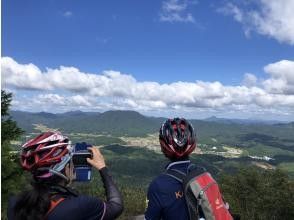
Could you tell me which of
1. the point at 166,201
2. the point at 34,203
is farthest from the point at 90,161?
the point at 166,201

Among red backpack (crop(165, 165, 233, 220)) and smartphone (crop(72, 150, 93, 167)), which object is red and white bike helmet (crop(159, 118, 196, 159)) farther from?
smartphone (crop(72, 150, 93, 167))

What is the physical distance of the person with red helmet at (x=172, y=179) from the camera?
17.0 ft

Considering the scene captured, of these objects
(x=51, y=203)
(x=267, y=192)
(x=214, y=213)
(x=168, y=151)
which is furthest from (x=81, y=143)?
(x=267, y=192)

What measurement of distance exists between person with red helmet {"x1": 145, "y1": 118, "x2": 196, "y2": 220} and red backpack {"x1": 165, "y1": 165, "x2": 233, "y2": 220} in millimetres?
91

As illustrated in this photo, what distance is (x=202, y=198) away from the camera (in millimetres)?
5121

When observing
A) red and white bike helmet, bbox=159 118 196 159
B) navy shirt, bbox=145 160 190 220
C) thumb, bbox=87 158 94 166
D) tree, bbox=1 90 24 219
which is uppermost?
red and white bike helmet, bbox=159 118 196 159

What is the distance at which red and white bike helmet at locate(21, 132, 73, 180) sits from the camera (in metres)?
4.43

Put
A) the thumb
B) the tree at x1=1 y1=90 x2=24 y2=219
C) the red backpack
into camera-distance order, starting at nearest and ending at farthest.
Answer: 1. the thumb
2. the red backpack
3. the tree at x1=1 y1=90 x2=24 y2=219

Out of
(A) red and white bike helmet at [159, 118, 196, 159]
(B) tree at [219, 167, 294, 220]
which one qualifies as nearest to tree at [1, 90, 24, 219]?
(A) red and white bike helmet at [159, 118, 196, 159]

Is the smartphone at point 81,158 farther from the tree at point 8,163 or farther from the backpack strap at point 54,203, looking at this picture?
the tree at point 8,163

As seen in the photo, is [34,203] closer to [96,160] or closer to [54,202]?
[54,202]

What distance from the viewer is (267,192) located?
268 feet

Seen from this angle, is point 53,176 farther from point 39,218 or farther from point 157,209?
point 157,209

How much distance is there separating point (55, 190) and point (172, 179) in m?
1.66
